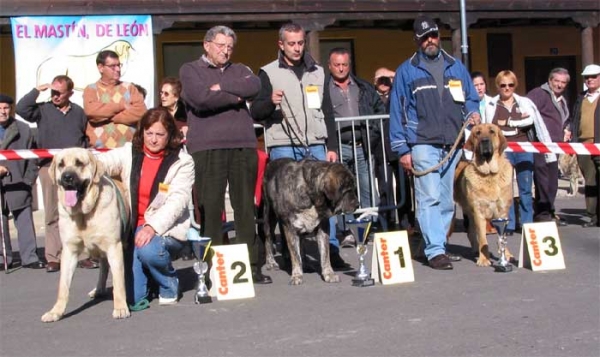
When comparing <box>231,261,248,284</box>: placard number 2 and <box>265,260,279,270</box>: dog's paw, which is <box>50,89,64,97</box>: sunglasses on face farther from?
<box>231,261,248,284</box>: placard number 2

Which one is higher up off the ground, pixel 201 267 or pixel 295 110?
pixel 295 110

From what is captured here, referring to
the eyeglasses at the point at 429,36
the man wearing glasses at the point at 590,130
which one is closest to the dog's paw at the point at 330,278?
the eyeglasses at the point at 429,36

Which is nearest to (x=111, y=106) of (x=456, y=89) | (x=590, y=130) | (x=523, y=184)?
(x=456, y=89)

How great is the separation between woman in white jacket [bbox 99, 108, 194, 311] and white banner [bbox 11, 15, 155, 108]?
320 inches

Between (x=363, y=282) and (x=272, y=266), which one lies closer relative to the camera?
(x=363, y=282)

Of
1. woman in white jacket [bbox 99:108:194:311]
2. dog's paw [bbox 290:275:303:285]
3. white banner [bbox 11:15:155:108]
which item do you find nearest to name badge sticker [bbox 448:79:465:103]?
dog's paw [bbox 290:275:303:285]

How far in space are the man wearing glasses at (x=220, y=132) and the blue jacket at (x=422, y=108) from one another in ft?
4.54

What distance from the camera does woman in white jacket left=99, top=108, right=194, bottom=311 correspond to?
682 centimetres

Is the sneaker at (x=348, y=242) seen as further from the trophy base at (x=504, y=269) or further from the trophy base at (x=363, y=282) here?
the trophy base at (x=363, y=282)

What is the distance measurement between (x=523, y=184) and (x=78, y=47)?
25.7 feet

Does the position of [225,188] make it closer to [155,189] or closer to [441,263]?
[155,189]

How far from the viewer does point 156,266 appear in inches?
271

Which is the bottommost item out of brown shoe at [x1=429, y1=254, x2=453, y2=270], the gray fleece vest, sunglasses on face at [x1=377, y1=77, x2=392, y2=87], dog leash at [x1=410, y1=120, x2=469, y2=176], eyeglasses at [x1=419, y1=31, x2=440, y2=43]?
brown shoe at [x1=429, y1=254, x2=453, y2=270]

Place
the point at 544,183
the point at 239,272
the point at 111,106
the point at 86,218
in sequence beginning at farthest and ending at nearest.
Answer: the point at 544,183
the point at 111,106
the point at 239,272
the point at 86,218
